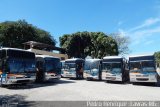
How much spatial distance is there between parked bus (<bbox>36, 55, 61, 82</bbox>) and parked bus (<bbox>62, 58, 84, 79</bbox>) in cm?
503

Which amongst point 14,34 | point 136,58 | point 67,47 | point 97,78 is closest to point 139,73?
point 136,58

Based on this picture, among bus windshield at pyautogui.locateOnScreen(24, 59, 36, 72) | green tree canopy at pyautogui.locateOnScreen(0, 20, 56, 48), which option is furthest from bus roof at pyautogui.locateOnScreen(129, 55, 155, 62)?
green tree canopy at pyautogui.locateOnScreen(0, 20, 56, 48)

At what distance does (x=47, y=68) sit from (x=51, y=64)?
630mm

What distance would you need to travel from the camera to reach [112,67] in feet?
68.6

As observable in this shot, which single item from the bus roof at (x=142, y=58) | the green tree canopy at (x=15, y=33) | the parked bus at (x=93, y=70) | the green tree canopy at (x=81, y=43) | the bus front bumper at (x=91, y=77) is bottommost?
the bus front bumper at (x=91, y=77)

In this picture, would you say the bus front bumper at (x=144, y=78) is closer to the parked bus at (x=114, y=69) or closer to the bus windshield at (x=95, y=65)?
the parked bus at (x=114, y=69)

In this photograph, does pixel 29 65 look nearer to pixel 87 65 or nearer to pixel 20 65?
pixel 20 65

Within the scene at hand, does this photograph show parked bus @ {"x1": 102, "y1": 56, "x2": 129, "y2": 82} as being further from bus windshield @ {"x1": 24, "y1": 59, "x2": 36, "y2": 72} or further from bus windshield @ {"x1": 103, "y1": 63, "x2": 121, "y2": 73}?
bus windshield @ {"x1": 24, "y1": 59, "x2": 36, "y2": 72}

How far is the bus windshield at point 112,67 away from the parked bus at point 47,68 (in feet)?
15.6

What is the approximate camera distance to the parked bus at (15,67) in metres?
15.5

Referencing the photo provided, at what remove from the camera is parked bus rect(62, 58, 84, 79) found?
25936 millimetres

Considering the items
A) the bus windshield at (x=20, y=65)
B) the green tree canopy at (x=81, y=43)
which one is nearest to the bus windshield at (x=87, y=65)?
the bus windshield at (x=20, y=65)

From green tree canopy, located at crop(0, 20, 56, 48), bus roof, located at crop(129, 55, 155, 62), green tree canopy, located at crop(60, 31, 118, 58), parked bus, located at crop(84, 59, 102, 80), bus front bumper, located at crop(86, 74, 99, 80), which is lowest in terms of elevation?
bus front bumper, located at crop(86, 74, 99, 80)

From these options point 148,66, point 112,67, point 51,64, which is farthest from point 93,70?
point 148,66
